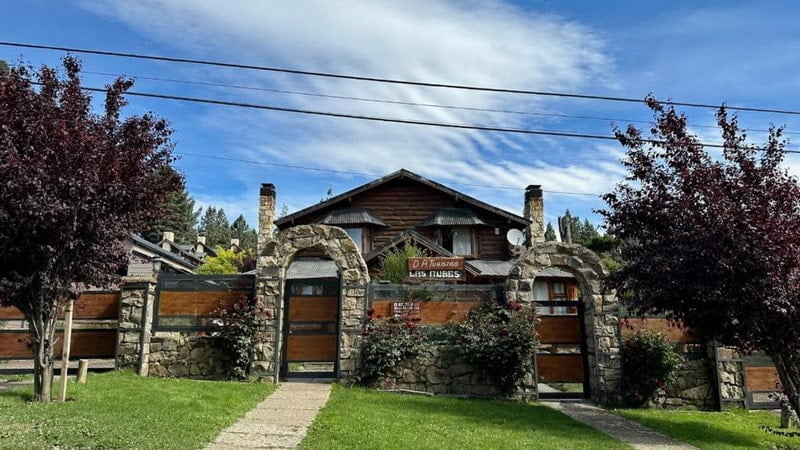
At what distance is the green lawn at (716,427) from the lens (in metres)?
7.70

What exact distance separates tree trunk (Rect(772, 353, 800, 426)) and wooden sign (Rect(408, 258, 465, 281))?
6.69 meters

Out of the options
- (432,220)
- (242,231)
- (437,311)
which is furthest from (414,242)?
(242,231)

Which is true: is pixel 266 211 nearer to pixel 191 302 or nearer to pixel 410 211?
pixel 410 211

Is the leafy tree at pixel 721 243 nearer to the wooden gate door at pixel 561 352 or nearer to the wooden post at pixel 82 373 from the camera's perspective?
the wooden gate door at pixel 561 352

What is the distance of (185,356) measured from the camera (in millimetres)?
10742

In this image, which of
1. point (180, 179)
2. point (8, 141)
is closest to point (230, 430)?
point (180, 179)

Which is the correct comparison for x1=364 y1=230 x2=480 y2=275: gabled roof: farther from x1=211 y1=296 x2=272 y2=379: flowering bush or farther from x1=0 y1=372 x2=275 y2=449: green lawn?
x1=0 y1=372 x2=275 y2=449: green lawn

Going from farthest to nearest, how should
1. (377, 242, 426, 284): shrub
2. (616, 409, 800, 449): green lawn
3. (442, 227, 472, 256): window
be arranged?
(442, 227, 472, 256): window → (377, 242, 426, 284): shrub → (616, 409, 800, 449): green lawn

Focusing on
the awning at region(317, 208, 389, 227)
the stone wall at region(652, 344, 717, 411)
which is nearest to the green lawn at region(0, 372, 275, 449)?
the stone wall at region(652, 344, 717, 411)

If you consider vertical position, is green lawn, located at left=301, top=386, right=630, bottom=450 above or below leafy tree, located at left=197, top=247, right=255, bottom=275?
below

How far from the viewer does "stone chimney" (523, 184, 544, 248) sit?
2230 centimetres

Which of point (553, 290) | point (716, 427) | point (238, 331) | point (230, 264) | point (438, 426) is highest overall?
point (230, 264)

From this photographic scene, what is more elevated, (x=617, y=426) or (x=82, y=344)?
(x=82, y=344)

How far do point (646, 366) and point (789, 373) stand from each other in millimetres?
2820
